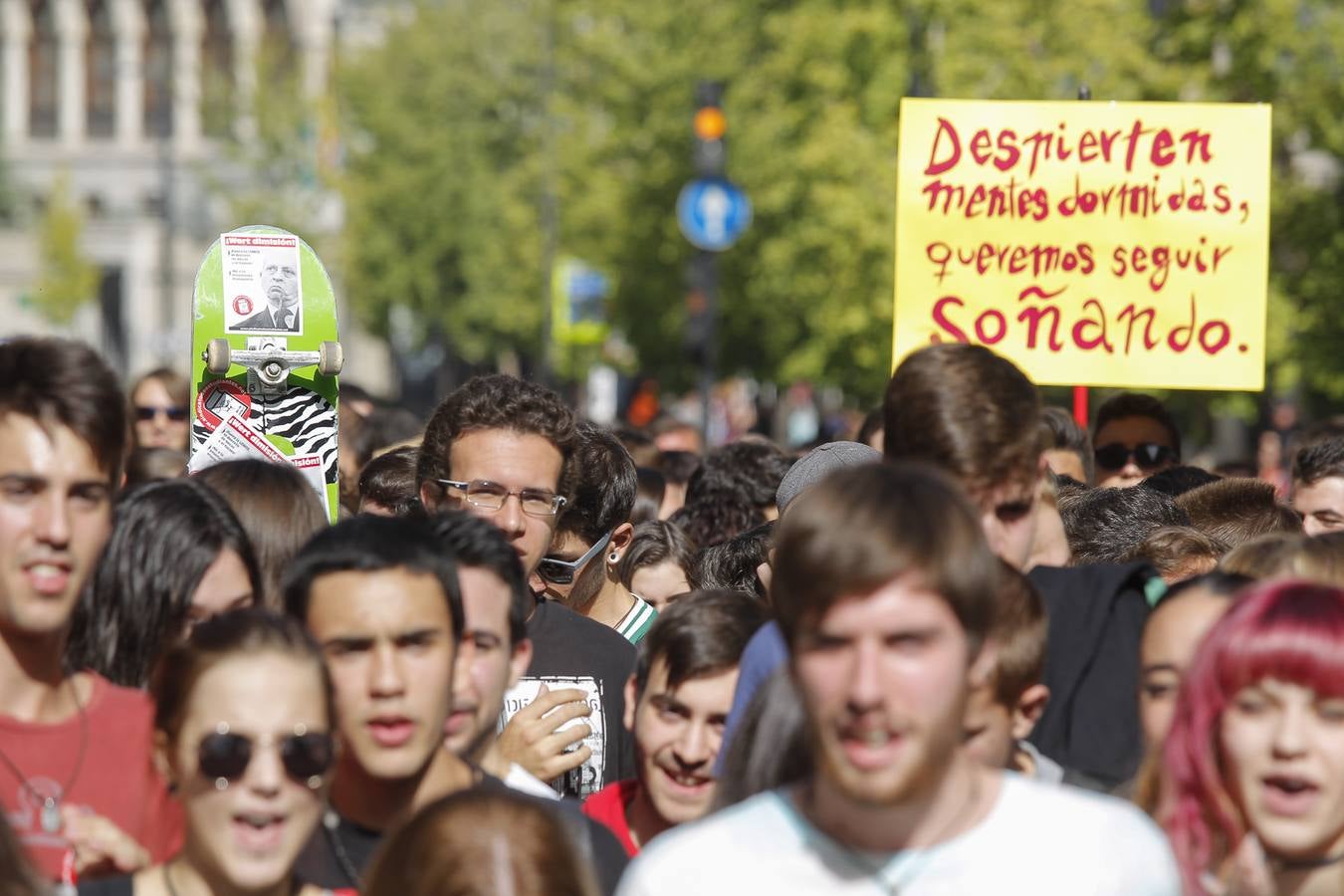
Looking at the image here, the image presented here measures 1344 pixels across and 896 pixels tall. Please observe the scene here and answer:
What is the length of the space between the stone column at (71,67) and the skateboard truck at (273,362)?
7621cm

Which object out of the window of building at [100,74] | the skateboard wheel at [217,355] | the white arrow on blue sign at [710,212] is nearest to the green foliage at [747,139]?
the white arrow on blue sign at [710,212]

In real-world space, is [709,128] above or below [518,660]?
above

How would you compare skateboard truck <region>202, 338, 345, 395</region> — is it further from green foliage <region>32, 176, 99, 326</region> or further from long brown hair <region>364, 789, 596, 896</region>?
green foliage <region>32, 176, 99, 326</region>

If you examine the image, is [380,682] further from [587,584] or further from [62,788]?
[587,584]

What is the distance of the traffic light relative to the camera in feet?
56.5

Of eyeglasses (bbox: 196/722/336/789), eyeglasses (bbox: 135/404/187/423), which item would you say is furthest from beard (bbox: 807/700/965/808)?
eyeglasses (bbox: 135/404/187/423)

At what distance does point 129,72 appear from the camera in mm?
76188

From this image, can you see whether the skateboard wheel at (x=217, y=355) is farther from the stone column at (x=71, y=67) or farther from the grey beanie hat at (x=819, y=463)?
the stone column at (x=71, y=67)

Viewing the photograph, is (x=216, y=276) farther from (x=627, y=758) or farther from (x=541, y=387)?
(x=627, y=758)

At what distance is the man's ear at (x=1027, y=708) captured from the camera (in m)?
3.75

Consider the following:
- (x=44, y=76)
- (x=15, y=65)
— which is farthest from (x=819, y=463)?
(x=44, y=76)

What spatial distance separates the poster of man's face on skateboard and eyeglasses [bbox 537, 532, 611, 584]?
106 centimetres

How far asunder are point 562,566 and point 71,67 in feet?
254

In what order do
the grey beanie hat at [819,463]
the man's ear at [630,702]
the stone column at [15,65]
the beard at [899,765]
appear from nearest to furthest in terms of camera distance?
1. the beard at [899,765]
2. the man's ear at [630,702]
3. the grey beanie hat at [819,463]
4. the stone column at [15,65]
